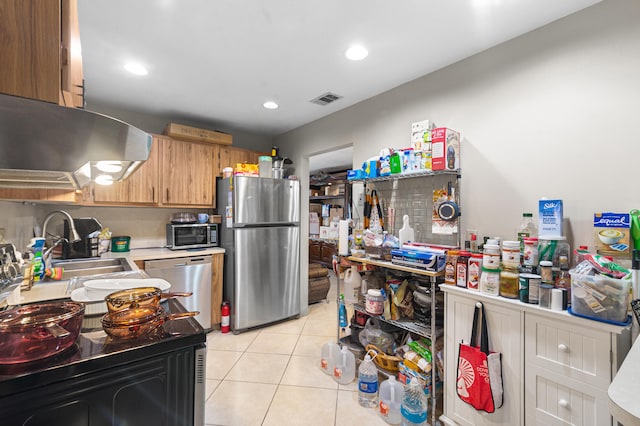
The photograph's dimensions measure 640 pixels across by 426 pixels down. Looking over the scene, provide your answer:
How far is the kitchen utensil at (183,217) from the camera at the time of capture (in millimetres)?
3195

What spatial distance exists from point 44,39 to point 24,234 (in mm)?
2249

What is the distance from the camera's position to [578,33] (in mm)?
1547

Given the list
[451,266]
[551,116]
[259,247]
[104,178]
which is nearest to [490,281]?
[451,266]

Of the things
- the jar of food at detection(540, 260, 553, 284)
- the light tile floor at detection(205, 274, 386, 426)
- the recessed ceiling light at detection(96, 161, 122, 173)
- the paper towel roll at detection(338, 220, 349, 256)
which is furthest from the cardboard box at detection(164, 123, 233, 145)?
the jar of food at detection(540, 260, 553, 284)

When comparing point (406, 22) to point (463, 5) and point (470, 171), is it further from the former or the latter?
point (470, 171)

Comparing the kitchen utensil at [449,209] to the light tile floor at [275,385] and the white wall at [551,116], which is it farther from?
the light tile floor at [275,385]

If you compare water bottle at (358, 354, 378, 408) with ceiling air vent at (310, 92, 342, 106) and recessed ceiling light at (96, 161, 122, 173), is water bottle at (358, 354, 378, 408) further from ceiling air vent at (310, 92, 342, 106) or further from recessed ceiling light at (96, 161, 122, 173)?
ceiling air vent at (310, 92, 342, 106)

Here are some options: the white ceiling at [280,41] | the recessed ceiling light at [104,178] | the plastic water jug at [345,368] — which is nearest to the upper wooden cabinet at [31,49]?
the white ceiling at [280,41]

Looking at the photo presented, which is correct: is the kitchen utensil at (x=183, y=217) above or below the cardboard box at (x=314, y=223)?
above

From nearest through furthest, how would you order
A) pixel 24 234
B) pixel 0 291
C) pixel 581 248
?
pixel 0 291
pixel 581 248
pixel 24 234

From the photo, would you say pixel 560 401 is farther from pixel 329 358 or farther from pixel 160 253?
pixel 160 253

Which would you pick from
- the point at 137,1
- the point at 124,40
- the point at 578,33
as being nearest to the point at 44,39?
the point at 137,1

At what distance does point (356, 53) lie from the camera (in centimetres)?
198

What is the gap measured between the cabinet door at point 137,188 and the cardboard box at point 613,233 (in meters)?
3.44
